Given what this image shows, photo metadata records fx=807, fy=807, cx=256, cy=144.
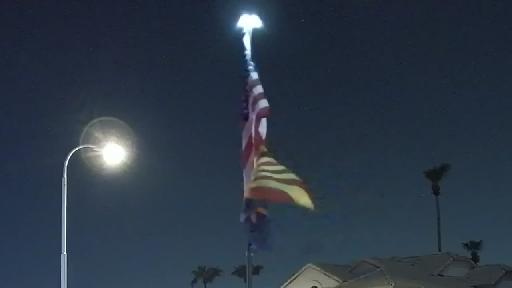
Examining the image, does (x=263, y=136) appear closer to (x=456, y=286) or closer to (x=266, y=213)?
(x=266, y=213)

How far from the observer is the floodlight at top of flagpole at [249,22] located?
13914 millimetres

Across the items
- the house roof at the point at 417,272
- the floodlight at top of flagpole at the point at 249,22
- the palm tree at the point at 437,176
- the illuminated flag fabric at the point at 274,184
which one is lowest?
the illuminated flag fabric at the point at 274,184

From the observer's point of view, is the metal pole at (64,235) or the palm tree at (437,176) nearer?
the metal pole at (64,235)

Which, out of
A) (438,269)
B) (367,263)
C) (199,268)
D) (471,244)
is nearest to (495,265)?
(438,269)

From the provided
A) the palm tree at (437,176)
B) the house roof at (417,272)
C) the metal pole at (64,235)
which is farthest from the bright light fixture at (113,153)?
the palm tree at (437,176)

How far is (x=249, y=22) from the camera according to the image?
45.7 feet

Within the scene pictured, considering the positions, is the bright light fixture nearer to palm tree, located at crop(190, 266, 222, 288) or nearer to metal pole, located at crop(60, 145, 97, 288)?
metal pole, located at crop(60, 145, 97, 288)

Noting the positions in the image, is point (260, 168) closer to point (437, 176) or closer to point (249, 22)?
point (249, 22)

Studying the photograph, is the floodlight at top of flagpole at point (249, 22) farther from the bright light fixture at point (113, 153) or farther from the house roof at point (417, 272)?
the house roof at point (417, 272)

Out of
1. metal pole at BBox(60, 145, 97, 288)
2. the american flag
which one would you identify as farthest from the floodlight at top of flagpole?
metal pole at BBox(60, 145, 97, 288)

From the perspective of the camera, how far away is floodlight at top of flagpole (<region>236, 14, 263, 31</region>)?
13.9 meters

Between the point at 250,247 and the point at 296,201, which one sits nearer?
the point at 250,247

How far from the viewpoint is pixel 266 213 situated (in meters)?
14.1

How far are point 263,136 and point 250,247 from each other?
108 inches
